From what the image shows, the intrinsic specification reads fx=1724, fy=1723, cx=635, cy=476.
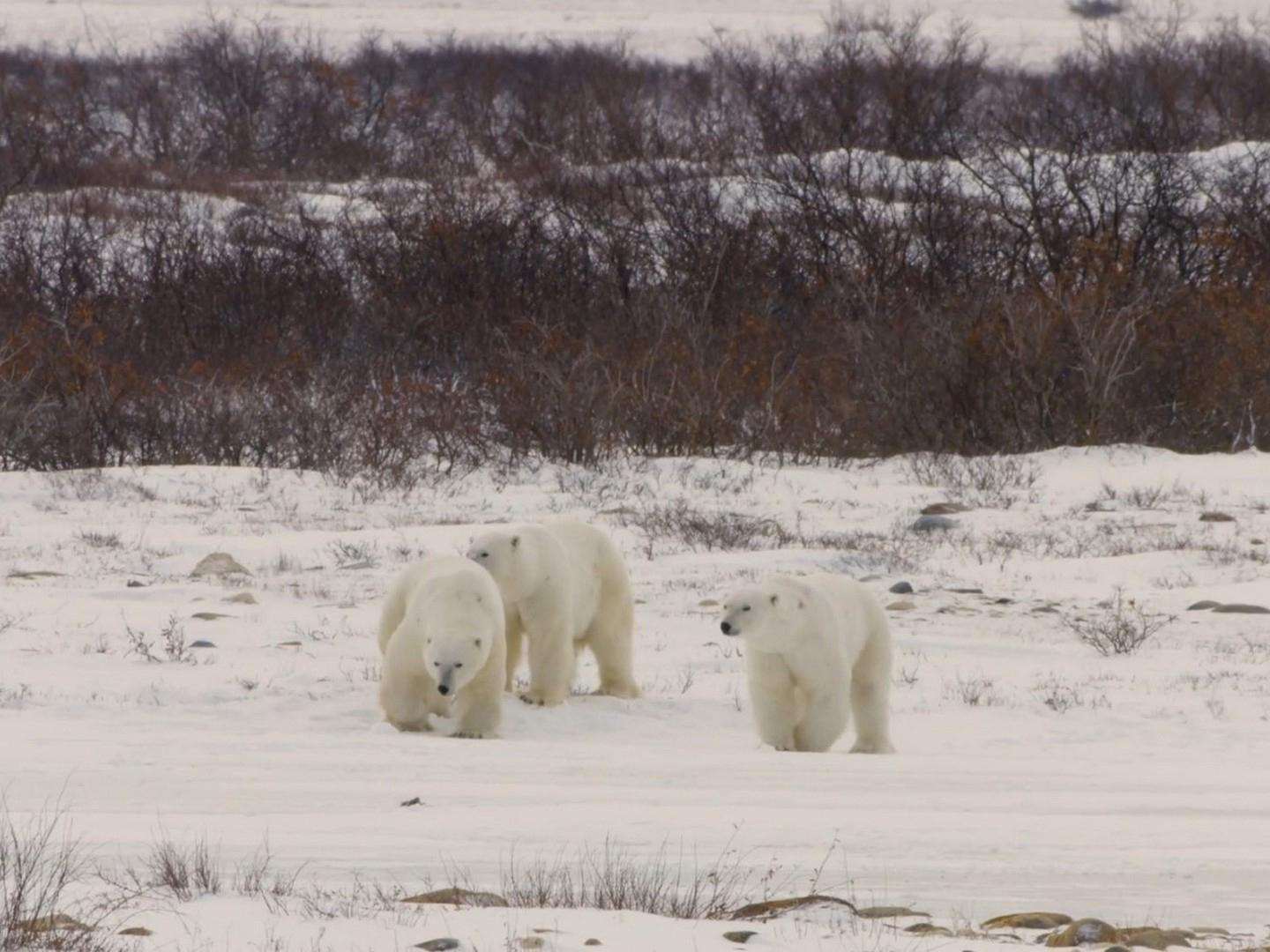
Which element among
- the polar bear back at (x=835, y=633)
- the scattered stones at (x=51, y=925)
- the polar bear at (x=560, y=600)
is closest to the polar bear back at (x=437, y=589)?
the polar bear at (x=560, y=600)

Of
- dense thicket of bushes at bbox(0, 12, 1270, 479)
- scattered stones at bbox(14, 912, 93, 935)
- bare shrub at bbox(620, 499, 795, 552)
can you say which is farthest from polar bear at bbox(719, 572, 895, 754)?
dense thicket of bushes at bbox(0, 12, 1270, 479)

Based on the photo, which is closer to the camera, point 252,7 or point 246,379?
point 246,379

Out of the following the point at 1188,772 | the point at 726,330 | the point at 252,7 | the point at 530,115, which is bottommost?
the point at 1188,772

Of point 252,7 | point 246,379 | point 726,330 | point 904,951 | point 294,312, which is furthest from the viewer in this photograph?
point 252,7

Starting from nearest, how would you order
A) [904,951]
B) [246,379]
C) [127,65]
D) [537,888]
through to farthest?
[904,951]
[537,888]
[246,379]
[127,65]

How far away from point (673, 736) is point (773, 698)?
1.61ft

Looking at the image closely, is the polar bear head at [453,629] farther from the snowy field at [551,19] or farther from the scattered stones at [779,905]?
the snowy field at [551,19]

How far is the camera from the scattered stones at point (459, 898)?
3.16 metres

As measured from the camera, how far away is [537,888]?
128 inches

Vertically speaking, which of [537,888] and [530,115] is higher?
[530,115]

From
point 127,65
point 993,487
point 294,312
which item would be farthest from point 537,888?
point 127,65

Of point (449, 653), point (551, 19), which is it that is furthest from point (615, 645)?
point (551, 19)

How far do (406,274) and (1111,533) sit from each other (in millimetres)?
12493

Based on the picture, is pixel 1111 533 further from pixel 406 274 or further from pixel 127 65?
pixel 127 65
